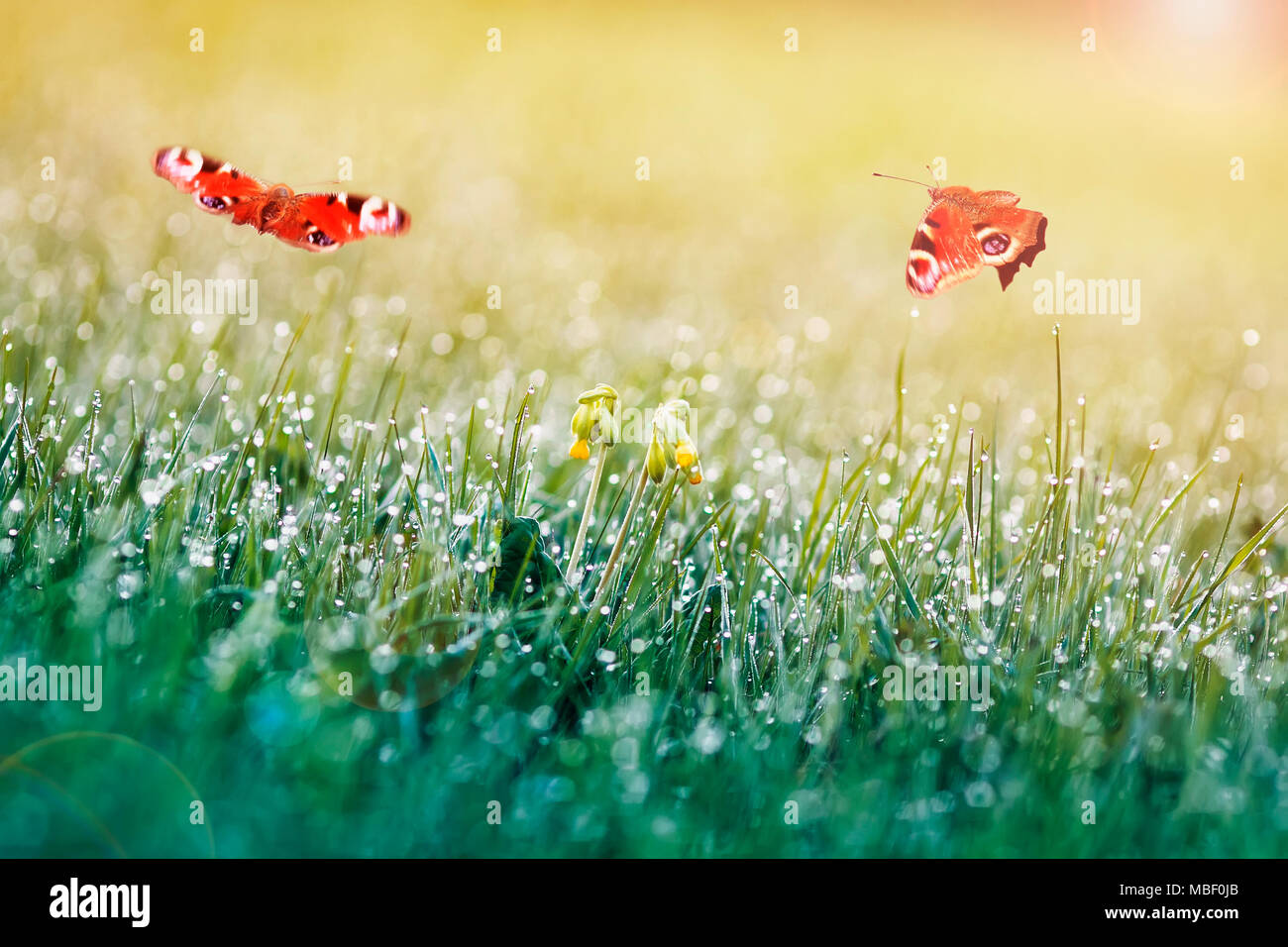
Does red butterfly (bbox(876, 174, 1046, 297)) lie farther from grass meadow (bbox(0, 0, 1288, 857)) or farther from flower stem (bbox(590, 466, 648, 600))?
flower stem (bbox(590, 466, 648, 600))

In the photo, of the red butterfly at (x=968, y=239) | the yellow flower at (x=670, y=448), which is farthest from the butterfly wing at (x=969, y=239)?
the yellow flower at (x=670, y=448)

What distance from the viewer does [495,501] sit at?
2.18m

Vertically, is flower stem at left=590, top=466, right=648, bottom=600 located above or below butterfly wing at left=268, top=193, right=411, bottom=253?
below

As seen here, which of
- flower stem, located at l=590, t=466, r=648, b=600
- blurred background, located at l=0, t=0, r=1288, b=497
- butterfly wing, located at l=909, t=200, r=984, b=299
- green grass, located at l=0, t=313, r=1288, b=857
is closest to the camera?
green grass, located at l=0, t=313, r=1288, b=857

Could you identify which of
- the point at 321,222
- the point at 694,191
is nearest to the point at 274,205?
the point at 321,222

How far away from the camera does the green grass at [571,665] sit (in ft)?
5.50

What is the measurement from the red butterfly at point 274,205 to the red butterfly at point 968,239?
130 cm

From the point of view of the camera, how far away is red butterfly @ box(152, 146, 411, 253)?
7.54ft

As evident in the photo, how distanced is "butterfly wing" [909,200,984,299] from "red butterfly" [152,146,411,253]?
50.2 inches

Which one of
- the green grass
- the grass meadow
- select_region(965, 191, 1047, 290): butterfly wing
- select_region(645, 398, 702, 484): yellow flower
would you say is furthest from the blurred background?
select_region(645, 398, 702, 484): yellow flower

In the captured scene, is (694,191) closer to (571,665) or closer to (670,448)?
(670,448)

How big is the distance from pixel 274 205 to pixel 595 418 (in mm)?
1092
